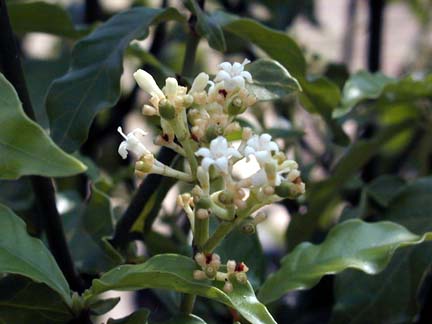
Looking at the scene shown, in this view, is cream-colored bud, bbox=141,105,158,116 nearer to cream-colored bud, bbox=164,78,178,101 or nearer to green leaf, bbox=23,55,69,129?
cream-colored bud, bbox=164,78,178,101

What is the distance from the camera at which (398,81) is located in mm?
1032

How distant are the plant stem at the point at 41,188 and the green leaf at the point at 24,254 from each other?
11cm

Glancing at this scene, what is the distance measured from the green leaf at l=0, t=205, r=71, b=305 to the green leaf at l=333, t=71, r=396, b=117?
1.22 ft

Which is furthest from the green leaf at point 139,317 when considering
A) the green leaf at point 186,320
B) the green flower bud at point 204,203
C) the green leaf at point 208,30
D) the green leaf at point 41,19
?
the green leaf at point 41,19

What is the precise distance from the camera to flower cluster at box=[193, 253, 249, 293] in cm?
65

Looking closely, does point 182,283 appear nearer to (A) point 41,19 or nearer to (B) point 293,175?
(B) point 293,175

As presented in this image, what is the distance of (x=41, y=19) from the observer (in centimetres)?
103

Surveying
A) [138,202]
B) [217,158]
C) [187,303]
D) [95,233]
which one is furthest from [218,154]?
[95,233]

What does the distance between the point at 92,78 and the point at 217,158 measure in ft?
0.81

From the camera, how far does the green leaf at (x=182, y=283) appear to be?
65 cm

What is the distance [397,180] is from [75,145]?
49cm

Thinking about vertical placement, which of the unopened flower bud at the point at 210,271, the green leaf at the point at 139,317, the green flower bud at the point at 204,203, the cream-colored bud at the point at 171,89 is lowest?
the green leaf at the point at 139,317

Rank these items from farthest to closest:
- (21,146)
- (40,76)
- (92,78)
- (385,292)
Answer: (40,76), (385,292), (92,78), (21,146)

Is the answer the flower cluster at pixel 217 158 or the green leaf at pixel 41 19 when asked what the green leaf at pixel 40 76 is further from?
the flower cluster at pixel 217 158
